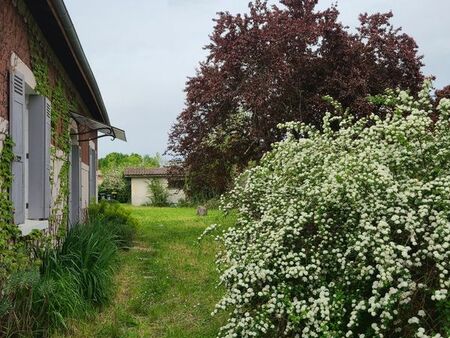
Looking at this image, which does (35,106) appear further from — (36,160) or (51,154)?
(51,154)

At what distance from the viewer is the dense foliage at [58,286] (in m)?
4.21

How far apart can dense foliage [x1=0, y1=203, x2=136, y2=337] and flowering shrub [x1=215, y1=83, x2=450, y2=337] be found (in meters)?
1.45

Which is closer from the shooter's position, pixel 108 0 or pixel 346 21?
pixel 108 0

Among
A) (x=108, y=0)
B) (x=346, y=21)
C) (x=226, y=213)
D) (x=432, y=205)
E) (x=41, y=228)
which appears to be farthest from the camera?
(x=346, y=21)

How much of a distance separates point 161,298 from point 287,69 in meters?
5.47

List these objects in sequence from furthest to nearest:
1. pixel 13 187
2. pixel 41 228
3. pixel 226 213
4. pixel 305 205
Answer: pixel 41 228, pixel 226 213, pixel 13 187, pixel 305 205

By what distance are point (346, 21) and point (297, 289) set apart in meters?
8.19

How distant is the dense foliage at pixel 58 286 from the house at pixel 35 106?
0.44m

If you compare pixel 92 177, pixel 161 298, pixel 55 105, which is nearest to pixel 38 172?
pixel 55 105

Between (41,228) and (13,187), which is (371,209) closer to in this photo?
(13,187)

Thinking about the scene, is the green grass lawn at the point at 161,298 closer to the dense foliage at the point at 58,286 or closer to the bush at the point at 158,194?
the dense foliage at the point at 58,286

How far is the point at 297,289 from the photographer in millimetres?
4020

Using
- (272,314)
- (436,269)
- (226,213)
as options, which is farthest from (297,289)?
(226,213)

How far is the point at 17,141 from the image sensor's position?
16.7 feet
